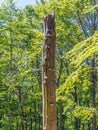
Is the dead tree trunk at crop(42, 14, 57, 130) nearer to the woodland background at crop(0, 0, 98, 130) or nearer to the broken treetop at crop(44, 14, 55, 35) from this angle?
the broken treetop at crop(44, 14, 55, 35)

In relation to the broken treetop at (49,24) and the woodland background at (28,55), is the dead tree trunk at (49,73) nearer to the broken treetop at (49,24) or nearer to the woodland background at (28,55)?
the broken treetop at (49,24)

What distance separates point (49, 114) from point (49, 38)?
1.49ft

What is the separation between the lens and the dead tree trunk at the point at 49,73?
1918mm

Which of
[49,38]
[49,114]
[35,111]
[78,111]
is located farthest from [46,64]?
[35,111]

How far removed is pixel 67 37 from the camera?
65.1ft

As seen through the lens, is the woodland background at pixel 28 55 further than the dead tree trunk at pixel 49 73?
Yes

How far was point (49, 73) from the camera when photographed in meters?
1.99

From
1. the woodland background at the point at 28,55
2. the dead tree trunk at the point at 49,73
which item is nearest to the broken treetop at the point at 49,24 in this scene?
the dead tree trunk at the point at 49,73

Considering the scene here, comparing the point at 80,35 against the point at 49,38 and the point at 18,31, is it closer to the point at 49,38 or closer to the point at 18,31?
the point at 18,31

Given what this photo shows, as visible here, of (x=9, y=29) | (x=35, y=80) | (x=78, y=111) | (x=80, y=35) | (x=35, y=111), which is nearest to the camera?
(x=78, y=111)

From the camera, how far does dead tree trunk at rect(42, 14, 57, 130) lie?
1.92 m

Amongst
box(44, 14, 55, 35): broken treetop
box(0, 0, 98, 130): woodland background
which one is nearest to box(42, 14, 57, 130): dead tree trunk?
box(44, 14, 55, 35): broken treetop

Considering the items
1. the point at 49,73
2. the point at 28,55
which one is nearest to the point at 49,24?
the point at 49,73

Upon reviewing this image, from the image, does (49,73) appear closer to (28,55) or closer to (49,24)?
(49,24)
